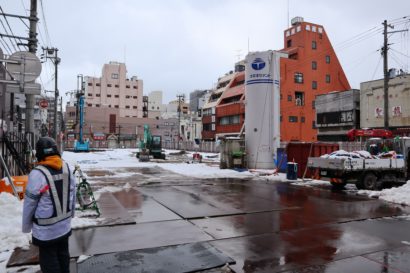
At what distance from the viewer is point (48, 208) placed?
12.9ft

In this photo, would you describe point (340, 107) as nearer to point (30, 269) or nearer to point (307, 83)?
point (307, 83)

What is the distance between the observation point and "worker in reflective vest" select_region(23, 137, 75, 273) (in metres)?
3.88

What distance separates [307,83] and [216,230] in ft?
183

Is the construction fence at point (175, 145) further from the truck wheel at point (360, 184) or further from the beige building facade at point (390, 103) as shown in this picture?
the truck wheel at point (360, 184)

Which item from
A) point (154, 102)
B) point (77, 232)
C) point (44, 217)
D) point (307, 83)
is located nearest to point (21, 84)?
point (77, 232)

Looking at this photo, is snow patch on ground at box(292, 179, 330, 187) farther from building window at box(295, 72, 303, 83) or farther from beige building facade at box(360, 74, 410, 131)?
building window at box(295, 72, 303, 83)

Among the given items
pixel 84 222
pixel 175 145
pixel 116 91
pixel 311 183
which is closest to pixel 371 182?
pixel 311 183

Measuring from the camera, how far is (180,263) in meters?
5.50

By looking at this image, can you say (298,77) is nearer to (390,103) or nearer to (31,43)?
(390,103)

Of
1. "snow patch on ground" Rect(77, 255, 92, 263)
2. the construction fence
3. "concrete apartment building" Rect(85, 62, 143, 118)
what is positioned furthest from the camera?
"concrete apartment building" Rect(85, 62, 143, 118)

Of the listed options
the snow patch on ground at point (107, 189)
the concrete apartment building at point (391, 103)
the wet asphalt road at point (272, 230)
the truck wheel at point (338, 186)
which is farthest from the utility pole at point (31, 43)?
the concrete apartment building at point (391, 103)

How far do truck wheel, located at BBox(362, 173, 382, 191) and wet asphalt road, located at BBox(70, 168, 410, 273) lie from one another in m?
2.02

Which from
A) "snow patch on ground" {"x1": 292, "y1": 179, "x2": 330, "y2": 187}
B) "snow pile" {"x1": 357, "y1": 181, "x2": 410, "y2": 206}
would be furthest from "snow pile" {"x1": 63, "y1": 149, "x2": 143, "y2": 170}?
"snow pile" {"x1": 357, "y1": 181, "x2": 410, "y2": 206}

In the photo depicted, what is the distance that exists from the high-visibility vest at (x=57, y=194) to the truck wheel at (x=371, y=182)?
13403mm
